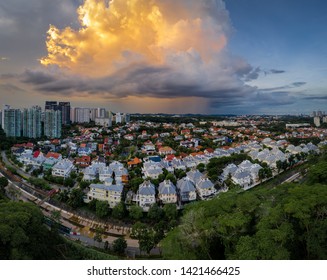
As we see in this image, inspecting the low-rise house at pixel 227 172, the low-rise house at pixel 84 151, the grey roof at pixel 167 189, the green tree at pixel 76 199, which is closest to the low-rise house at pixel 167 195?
the grey roof at pixel 167 189

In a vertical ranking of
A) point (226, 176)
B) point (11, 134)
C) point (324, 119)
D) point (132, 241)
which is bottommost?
point (132, 241)

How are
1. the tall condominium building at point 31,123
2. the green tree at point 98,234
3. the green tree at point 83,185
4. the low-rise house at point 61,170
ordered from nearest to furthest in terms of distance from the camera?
the green tree at point 98,234 → the green tree at point 83,185 → the low-rise house at point 61,170 → the tall condominium building at point 31,123

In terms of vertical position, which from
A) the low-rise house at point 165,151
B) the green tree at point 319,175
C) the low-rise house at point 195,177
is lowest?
the low-rise house at point 195,177

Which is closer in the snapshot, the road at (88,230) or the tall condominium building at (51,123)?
the road at (88,230)

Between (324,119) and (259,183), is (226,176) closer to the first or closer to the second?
(259,183)

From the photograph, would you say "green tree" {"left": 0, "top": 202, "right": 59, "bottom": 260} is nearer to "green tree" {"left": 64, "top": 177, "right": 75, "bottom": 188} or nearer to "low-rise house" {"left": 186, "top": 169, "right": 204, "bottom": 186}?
"green tree" {"left": 64, "top": 177, "right": 75, "bottom": 188}

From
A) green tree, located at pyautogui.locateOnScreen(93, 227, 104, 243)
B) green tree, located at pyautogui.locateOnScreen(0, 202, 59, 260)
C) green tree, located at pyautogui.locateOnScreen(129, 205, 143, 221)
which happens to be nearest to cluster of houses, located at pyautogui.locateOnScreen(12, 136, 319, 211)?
green tree, located at pyautogui.locateOnScreen(129, 205, 143, 221)

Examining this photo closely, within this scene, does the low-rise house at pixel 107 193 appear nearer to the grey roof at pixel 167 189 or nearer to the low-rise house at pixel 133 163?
the grey roof at pixel 167 189

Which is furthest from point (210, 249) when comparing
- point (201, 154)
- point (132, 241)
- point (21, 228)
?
point (201, 154)

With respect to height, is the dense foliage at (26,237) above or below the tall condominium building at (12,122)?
below
